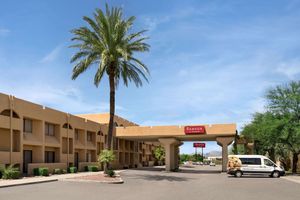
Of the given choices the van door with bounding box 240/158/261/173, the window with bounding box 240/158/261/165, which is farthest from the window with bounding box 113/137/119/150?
the van door with bounding box 240/158/261/173

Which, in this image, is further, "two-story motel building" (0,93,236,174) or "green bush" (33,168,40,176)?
"green bush" (33,168,40,176)

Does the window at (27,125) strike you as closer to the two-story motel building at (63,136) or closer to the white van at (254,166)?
the two-story motel building at (63,136)

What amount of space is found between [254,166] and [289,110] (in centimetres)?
724

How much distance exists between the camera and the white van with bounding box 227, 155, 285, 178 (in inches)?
1578

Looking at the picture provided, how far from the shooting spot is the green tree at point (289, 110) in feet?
136

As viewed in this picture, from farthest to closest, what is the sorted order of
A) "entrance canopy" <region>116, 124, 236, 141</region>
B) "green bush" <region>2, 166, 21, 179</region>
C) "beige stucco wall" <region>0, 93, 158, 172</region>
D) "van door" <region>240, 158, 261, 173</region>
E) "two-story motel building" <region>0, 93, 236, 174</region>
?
"entrance canopy" <region>116, 124, 236, 141</region> < "van door" <region>240, 158, 261, 173</region> < "two-story motel building" <region>0, 93, 236, 174</region> < "beige stucco wall" <region>0, 93, 158, 172</region> < "green bush" <region>2, 166, 21, 179</region>

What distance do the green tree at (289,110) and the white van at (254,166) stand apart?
11.0 feet

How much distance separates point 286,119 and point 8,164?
87.3 feet

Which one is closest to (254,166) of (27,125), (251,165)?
(251,165)

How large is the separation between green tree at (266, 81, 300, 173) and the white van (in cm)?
335

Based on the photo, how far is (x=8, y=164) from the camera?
32.6 meters

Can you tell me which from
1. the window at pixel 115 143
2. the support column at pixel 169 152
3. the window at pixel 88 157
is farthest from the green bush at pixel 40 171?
the window at pixel 115 143

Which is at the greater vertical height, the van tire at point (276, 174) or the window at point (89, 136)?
the window at point (89, 136)

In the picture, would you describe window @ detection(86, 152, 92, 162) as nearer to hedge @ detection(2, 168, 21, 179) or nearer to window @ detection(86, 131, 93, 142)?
window @ detection(86, 131, 93, 142)
